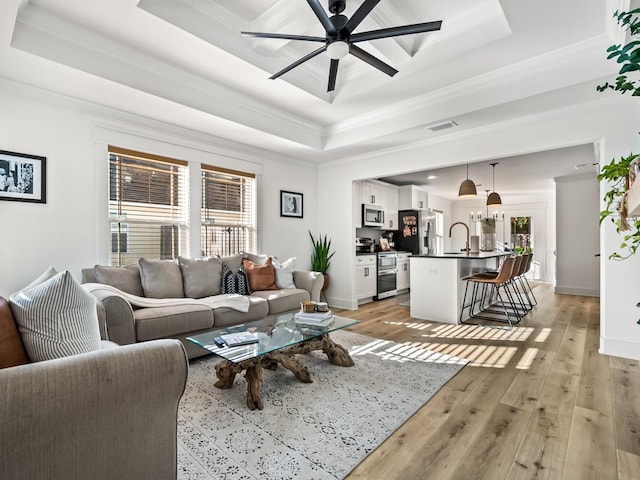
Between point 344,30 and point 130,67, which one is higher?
point 130,67

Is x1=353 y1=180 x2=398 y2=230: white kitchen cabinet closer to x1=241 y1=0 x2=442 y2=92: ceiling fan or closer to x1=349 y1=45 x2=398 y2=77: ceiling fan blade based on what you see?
x1=349 y1=45 x2=398 y2=77: ceiling fan blade

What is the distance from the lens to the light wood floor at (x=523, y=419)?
1.56 meters

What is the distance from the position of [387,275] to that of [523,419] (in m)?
4.28

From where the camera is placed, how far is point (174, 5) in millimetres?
2312

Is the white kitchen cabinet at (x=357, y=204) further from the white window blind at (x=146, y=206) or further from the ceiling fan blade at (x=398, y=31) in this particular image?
the ceiling fan blade at (x=398, y=31)

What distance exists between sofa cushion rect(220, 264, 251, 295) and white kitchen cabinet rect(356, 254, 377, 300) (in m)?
2.28

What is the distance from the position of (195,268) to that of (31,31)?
91.3 inches

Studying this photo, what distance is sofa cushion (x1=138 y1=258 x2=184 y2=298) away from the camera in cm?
319

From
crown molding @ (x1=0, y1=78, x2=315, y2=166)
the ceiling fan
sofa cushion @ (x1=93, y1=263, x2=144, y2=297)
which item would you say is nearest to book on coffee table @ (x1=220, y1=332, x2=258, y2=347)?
sofa cushion @ (x1=93, y1=263, x2=144, y2=297)

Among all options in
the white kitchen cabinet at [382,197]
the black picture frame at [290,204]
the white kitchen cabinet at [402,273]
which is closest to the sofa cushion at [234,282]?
the black picture frame at [290,204]

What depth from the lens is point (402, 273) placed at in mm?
6824

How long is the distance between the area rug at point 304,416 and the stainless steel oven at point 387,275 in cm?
304

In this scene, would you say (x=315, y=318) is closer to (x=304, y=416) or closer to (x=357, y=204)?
(x=304, y=416)

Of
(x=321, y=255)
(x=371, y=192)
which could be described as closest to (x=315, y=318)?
(x=321, y=255)
